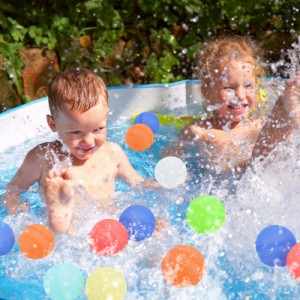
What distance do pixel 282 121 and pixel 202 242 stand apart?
0.70 m

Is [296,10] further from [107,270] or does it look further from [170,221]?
[107,270]

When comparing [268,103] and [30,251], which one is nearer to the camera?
[30,251]

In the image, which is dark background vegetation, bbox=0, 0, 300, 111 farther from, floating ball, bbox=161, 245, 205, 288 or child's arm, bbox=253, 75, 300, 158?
floating ball, bbox=161, 245, 205, 288

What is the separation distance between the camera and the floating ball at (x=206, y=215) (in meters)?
2.34

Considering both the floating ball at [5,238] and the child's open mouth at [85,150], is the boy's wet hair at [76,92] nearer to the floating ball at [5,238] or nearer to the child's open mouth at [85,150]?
the child's open mouth at [85,150]

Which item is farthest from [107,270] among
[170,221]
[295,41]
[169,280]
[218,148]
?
[295,41]

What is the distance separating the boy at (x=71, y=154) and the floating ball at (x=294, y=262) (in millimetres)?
814

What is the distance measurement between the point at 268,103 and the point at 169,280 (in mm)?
1675

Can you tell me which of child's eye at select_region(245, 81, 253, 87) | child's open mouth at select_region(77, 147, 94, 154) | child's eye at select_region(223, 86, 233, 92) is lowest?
child's eye at select_region(223, 86, 233, 92)

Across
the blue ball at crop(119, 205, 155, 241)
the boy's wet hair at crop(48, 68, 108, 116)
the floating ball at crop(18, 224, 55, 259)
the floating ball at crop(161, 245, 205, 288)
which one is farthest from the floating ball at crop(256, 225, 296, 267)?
the boy's wet hair at crop(48, 68, 108, 116)

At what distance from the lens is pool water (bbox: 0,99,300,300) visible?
2195 millimetres

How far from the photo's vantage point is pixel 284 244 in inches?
84.7

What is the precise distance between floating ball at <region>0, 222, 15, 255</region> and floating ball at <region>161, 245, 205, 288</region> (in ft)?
1.93

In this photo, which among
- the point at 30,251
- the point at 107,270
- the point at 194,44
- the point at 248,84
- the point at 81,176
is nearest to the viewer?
the point at 107,270
